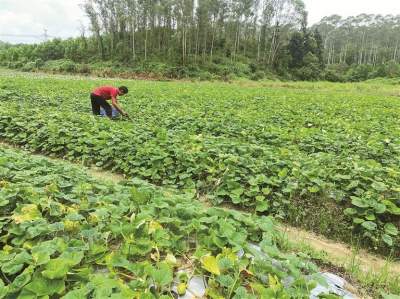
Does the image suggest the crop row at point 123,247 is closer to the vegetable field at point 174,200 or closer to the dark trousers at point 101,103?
the vegetable field at point 174,200

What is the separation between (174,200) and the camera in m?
3.51

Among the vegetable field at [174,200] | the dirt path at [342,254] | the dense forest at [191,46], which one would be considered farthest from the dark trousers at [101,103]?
the dense forest at [191,46]

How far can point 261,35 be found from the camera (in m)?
52.2

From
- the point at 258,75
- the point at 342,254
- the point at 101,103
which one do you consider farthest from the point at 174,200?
the point at 258,75

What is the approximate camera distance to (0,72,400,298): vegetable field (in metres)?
2.34

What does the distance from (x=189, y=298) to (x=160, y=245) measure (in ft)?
1.75

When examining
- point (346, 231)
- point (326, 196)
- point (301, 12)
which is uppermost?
point (301, 12)

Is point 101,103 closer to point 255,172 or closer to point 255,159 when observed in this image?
point 255,159

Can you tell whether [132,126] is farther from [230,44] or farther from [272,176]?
[230,44]

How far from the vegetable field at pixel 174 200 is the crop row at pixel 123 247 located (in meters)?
0.01

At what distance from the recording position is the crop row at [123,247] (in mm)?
2188

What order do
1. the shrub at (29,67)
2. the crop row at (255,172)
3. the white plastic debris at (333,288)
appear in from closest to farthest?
the white plastic debris at (333,288), the crop row at (255,172), the shrub at (29,67)

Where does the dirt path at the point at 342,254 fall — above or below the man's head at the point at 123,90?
below

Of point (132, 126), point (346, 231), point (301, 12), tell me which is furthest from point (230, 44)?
point (346, 231)
